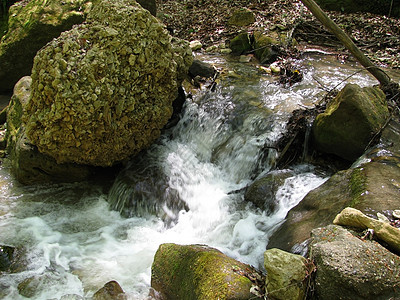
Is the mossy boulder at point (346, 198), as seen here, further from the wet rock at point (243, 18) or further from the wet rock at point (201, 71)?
the wet rock at point (243, 18)

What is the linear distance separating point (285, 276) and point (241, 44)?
25.0 feet

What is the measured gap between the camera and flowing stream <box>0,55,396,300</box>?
375cm

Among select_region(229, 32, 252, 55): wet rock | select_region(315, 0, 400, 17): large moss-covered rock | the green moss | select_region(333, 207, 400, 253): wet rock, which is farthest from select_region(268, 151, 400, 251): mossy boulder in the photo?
select_region(315, 0, 400, 17): large moss-covered rock

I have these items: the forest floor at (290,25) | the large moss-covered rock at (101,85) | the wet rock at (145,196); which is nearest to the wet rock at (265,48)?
the forest floor at (290,25)

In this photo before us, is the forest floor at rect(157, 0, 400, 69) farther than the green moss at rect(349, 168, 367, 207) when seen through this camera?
Yes

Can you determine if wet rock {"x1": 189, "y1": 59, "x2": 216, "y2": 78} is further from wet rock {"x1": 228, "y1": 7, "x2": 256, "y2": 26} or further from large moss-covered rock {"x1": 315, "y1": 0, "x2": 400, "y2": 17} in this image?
large moss-covered rock {"x1": 315, "y1": 0, "x2": 400, "y2": 17}

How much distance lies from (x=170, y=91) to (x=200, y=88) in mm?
1682

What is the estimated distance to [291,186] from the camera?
4.58 meters

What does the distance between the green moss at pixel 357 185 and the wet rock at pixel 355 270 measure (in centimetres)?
87

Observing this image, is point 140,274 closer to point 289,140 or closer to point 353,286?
point 353,286

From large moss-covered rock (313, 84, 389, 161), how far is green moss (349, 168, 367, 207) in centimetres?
78

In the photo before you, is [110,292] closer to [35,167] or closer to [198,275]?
[198,275]

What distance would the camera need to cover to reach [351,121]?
4.41m

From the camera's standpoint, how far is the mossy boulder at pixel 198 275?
99.0 inches
